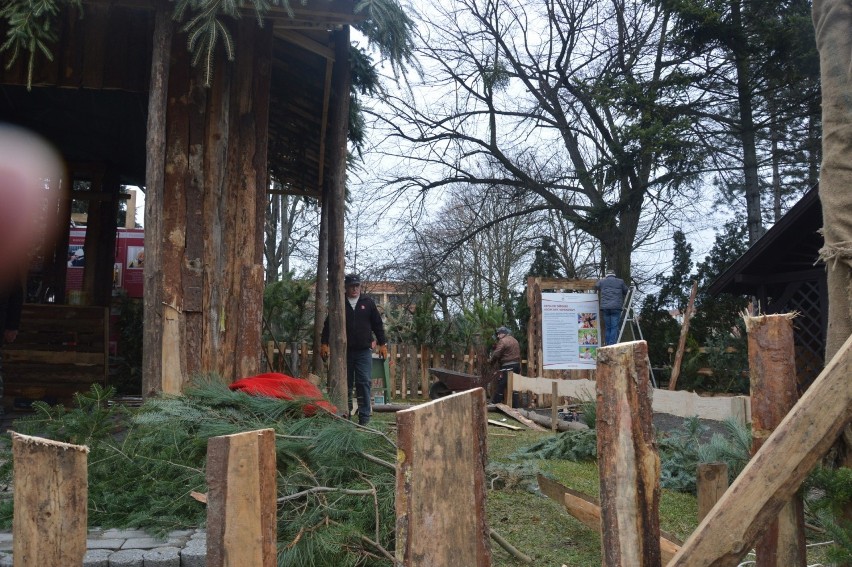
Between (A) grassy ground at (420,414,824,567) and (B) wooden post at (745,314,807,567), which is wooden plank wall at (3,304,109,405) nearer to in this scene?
(A) grassy ground at (420,414,824,567)

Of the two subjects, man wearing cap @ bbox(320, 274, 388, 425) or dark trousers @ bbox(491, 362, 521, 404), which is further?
dark trousers @ bbox(491, 362, 521, 404)

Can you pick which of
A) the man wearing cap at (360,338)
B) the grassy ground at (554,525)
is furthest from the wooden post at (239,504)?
the man wearing cap at (360,338)

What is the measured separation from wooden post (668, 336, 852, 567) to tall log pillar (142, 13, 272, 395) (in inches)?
198

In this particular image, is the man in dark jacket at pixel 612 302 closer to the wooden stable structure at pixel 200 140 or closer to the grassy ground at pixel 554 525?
the wooden stable structure at pixel 200 140

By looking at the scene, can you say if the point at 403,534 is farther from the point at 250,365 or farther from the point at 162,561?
the point at 250,365

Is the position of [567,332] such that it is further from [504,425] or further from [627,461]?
[627,461]

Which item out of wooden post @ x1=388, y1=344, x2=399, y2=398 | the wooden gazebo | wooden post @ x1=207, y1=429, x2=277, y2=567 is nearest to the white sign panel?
the wooden gazebo

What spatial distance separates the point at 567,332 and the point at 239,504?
12689 millimetres

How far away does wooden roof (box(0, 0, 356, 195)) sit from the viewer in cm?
751

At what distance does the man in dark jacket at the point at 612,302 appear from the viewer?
14.6 meters

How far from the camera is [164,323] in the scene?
6.68 metres

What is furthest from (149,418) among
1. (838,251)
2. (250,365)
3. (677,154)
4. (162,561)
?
(677,154)

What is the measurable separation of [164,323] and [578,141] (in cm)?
1690

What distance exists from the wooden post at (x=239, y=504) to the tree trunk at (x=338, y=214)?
5712 mm
